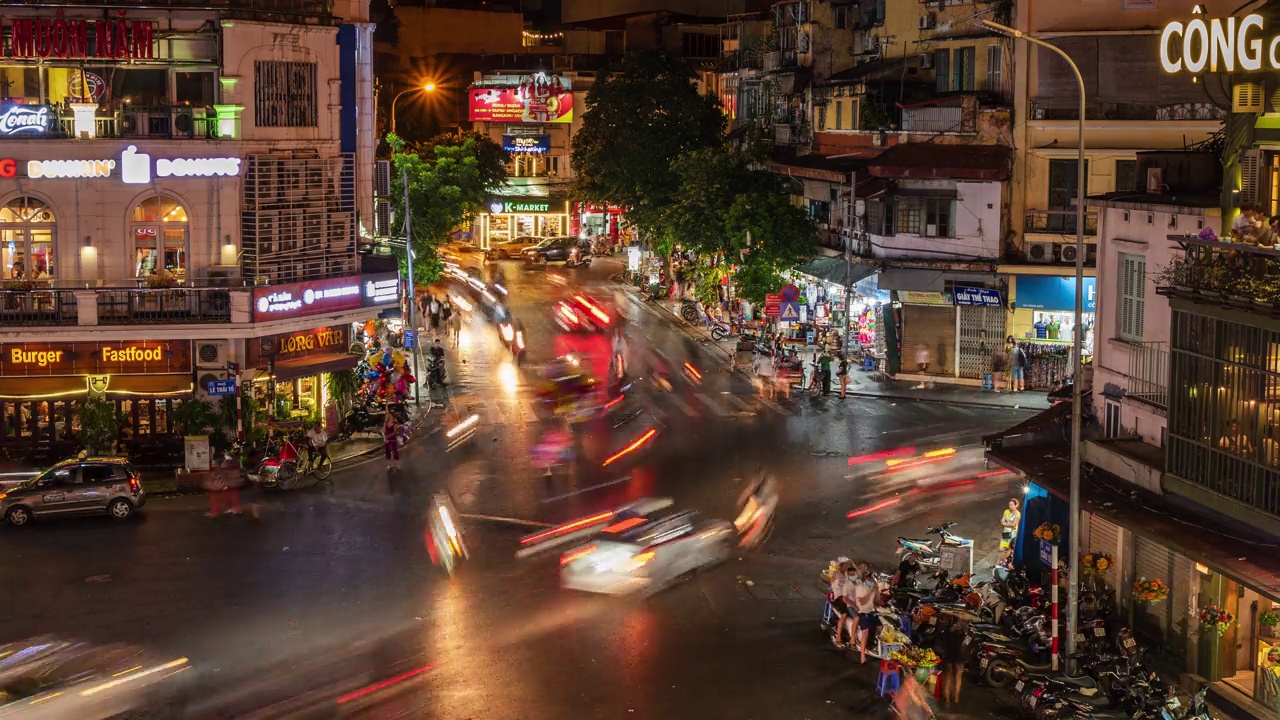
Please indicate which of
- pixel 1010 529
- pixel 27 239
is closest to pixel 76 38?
pixel 27 239

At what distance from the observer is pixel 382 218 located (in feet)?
170

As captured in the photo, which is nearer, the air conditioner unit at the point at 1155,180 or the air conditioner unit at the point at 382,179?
the air conditioner unit at the point at 1155,180

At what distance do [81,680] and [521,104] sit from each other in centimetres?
Answer: 7853

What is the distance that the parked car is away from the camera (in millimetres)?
92500

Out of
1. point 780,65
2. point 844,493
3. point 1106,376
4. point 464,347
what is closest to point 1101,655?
point 1106,376

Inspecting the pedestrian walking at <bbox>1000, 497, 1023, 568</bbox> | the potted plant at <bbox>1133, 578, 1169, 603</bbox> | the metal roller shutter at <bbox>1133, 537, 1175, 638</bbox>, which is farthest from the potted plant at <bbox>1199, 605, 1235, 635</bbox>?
the pedestrian walking at <bbox>1000, 497, 1023, 568</bbox>

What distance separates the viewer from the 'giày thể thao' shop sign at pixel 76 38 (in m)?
38.7

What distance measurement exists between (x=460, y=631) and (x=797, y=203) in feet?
146

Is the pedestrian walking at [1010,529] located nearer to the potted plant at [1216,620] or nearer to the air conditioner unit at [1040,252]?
the potted plant at [1216,620]

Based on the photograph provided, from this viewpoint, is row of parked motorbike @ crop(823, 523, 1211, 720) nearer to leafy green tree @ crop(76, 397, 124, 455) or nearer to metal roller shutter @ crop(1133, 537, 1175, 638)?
metal roller shutter @ crop(1133, 537, 1175, 638)

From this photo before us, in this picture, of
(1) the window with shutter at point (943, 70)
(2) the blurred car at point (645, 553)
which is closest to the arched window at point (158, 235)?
(2) the blurred car at point (645, 553)

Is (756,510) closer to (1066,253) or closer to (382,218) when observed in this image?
(1066,253)

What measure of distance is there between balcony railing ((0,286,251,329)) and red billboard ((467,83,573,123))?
60.8 metres

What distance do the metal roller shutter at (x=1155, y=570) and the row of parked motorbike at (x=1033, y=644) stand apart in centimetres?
57
